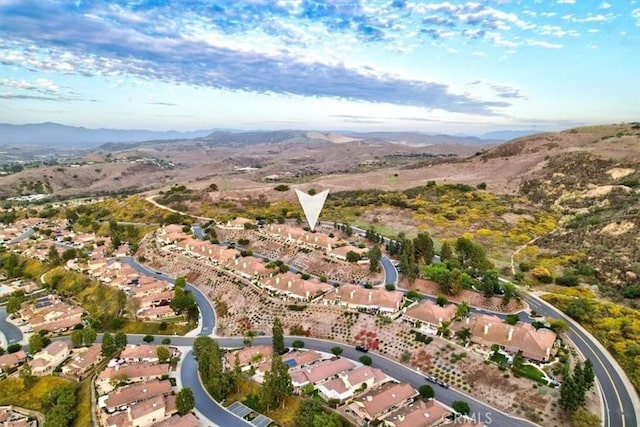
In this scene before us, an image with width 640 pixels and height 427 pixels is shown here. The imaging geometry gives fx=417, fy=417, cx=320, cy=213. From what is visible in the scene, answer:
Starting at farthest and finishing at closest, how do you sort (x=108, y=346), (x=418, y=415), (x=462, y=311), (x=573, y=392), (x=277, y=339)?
(x=108, y=346)
(x=462, y=311)
(x=277, y=339)
(x=418, y=415)
(x=573, y=392)

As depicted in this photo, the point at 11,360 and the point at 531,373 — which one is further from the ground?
the point at 531,373

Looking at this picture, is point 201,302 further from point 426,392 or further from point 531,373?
point 531,373

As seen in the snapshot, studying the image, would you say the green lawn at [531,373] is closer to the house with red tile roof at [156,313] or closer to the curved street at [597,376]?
the curved street at [597,376]

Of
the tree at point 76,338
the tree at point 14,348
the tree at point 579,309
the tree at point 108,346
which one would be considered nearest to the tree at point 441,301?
the tree at point 579,309

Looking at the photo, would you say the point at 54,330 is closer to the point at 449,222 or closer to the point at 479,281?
the point at 479,281

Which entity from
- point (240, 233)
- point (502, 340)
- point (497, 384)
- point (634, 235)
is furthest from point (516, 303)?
point (240, 233)

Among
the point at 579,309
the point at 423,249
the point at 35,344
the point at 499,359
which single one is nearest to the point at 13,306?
the point at 35,344

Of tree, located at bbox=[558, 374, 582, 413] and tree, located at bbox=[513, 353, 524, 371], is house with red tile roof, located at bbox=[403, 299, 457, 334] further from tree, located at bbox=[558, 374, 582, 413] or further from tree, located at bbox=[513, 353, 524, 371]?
tree, located at bbox=[558, 374, 582, 413]
